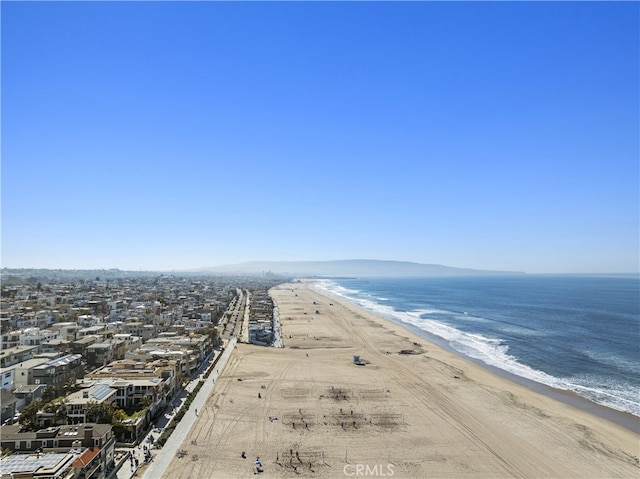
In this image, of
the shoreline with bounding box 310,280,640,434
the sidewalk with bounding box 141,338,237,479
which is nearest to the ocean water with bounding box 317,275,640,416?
the shoreline with bounding box 310,280,640,434

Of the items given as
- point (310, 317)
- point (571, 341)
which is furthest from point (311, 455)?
point (310, 317)

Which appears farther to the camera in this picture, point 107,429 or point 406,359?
point 406,359

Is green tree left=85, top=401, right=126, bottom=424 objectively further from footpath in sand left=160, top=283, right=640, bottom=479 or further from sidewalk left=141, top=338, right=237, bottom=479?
footpath in sand left=160, top=283, right=640, bottom=479

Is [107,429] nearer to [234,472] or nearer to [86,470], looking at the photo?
[86,470]

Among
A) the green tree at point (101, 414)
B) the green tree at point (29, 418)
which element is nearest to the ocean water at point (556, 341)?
the green tree at point (101, 414)

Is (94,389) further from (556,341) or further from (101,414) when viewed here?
(556,341)

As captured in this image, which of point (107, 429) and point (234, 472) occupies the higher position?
point (107, 429)

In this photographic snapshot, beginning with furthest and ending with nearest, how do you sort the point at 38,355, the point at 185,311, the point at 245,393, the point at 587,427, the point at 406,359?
1. the point at 185,311
2. the point at 406,359
3. the point at 38,355
4. the point at 245,393
5. the point at 587,427
